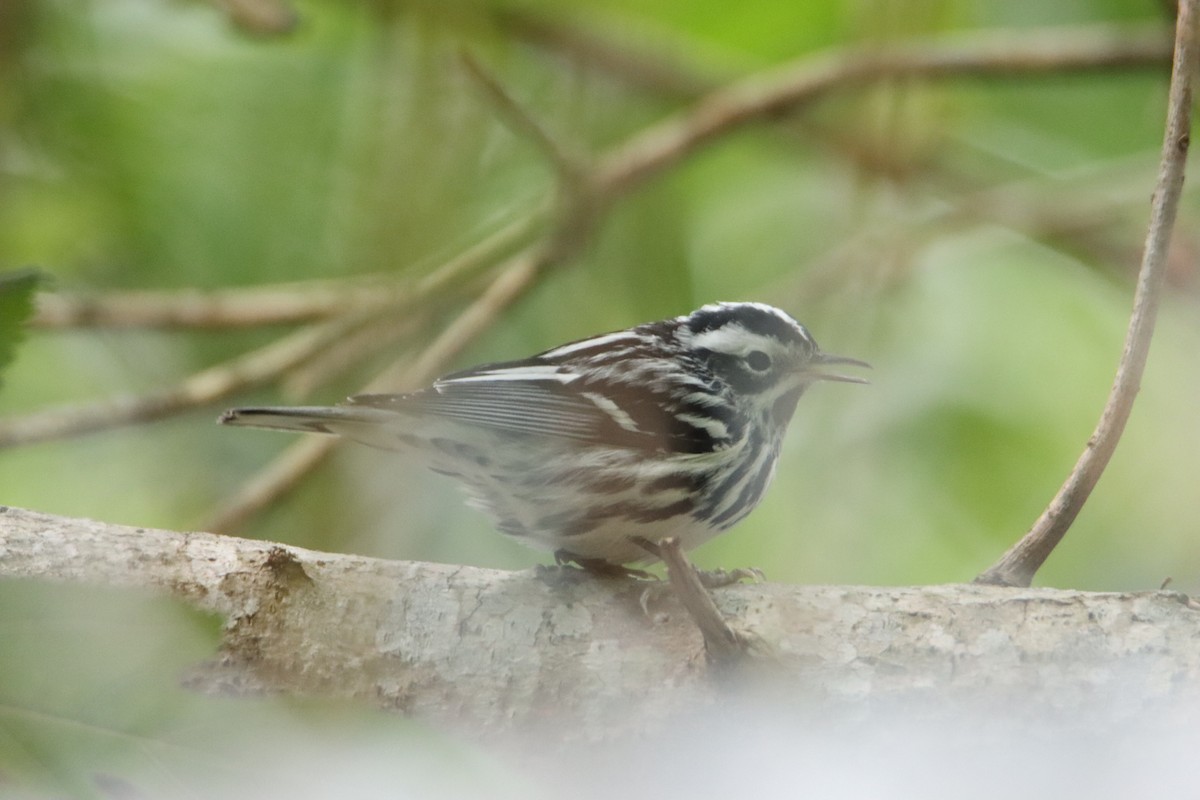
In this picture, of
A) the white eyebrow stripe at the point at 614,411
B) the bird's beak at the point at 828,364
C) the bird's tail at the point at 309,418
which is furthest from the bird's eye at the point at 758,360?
the bird's tail at the point at 309,418

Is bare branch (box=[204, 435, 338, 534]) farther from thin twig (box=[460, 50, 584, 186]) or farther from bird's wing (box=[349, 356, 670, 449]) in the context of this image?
thin twig (box=[460, 50, 584, 186])

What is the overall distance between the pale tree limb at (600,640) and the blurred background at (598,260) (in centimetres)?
26

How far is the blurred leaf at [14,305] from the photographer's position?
1715 mm

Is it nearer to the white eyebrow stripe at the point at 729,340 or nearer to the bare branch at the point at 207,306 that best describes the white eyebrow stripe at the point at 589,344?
the white eyebrow stripe at the point at 729,340

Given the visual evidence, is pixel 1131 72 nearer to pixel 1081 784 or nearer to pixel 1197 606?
pixel 1197 606

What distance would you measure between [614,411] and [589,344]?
0.29 meters

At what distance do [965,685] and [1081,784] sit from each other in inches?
10.6

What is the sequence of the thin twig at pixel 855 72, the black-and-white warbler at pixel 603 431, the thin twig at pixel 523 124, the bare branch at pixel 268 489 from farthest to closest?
the thin twig at pixel 855 72
the bare branch at pixel 268 489
the black-and-white warbler at pixel 603 431
the thin twig at pixel 523 124

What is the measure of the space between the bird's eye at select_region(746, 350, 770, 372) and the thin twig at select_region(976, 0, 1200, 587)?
1.24 metres

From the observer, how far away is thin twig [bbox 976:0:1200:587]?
210cm

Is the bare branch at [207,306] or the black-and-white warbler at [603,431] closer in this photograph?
the black-and-white warbler at [603,431]

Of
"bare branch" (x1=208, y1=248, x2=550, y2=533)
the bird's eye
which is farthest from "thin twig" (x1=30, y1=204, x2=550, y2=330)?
the bird's eye

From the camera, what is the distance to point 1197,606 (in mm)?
2086

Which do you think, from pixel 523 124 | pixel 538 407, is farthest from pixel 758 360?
pixel 523 124
